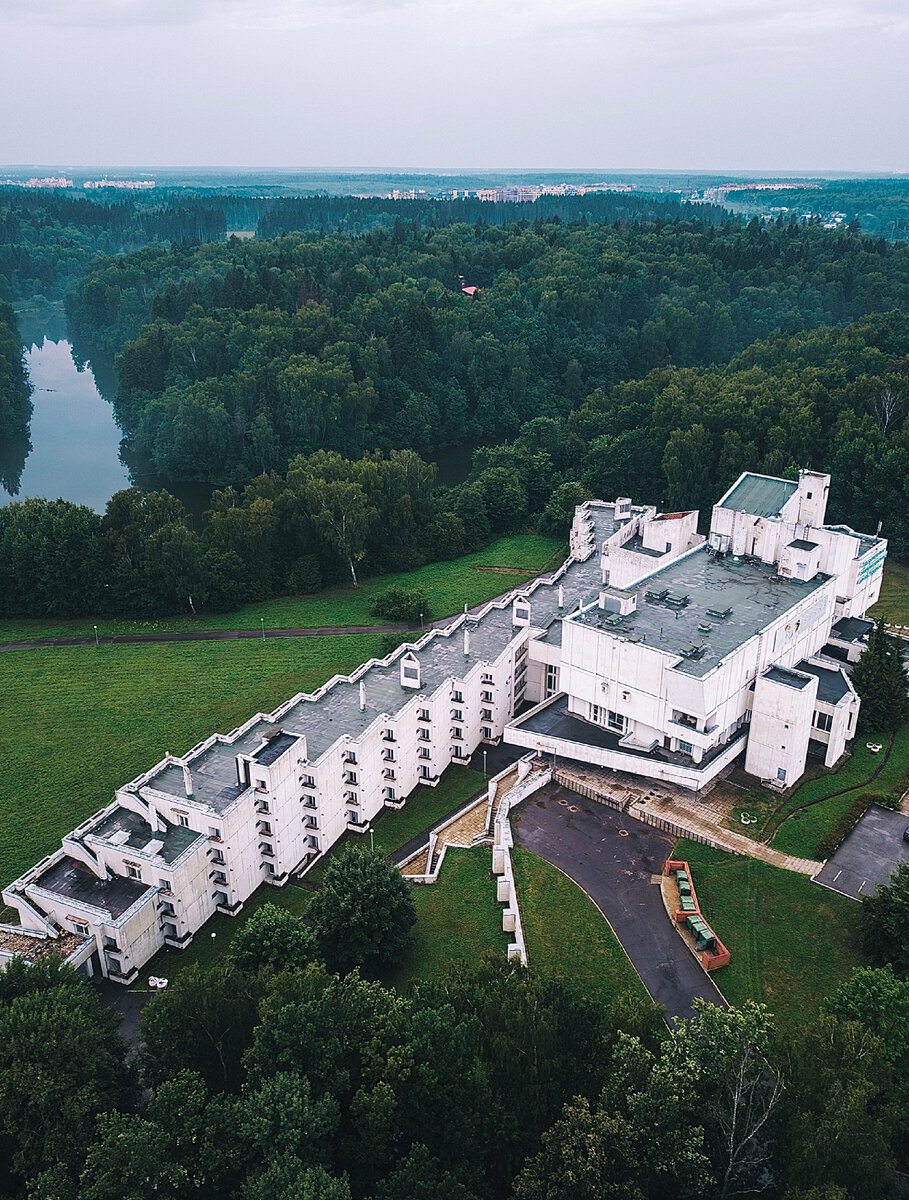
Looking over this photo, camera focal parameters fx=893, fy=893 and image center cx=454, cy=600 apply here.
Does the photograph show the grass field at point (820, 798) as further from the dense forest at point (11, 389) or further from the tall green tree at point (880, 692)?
the dense forest at point (11, 389)

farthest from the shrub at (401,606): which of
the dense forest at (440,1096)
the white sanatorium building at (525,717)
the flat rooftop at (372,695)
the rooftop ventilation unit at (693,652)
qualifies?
the dense forest at (440,1096)

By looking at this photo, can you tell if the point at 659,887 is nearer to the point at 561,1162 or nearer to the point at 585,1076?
the point at 585,1076

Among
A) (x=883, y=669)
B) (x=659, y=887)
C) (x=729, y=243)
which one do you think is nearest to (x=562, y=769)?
(x=659, y=887)

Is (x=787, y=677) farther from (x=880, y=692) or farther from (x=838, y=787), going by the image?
(x=880, y=692)

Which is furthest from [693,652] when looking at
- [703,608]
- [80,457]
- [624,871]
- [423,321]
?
[80,457]

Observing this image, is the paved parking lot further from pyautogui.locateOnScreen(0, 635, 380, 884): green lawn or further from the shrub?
the shrub

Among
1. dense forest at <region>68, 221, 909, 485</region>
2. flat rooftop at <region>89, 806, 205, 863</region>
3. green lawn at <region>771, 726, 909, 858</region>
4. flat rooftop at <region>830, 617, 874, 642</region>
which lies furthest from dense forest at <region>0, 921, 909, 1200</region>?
dense forest at <region>68, 221, 909, 485</region>
